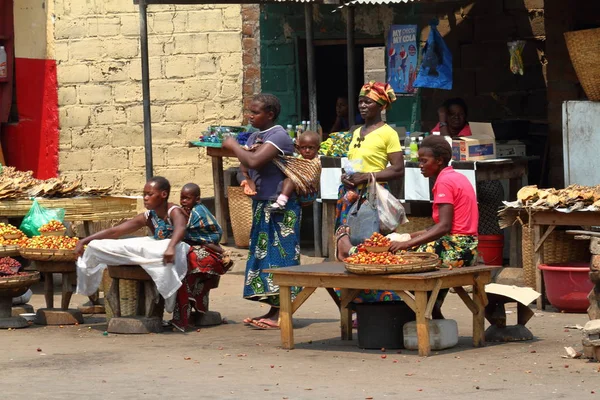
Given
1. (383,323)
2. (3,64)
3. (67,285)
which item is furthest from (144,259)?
(3,64)

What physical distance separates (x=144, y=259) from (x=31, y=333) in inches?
45.5

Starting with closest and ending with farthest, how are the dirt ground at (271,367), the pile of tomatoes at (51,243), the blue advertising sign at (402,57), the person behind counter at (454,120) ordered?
the dirt ground at (271,367), the pile of tomatoes at (51,243), the person behind counter at (454,120), the blue advertising sign at (402,57)

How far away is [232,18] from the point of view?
1510 cm

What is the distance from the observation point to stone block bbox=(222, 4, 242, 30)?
49.5 ft

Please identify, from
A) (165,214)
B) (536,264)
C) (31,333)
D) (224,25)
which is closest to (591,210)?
(536,264)

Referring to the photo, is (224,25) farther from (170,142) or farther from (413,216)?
(413,216)

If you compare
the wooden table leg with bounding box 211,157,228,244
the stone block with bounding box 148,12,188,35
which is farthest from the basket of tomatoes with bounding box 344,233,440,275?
the stone block with bounding box 148,12,188,35

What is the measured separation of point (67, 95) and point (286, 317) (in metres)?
7.28

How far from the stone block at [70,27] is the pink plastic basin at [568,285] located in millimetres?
6892

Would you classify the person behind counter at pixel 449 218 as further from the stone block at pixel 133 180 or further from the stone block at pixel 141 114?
the stone block at pixel 133 180

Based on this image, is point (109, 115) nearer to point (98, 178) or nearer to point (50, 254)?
point (98, 178)

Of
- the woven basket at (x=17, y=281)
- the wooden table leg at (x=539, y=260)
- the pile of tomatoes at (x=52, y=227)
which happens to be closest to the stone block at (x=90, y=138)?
the pile of tomatoes at (x=52, y=227)

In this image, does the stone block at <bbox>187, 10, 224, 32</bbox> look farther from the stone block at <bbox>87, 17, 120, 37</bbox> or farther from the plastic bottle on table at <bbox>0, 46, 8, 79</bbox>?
the plastic bottle on table at <bbox>0, 46, 8, 79</bbox>

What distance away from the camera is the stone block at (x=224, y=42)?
49.6 ft
